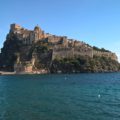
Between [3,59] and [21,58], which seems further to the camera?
[3,59]

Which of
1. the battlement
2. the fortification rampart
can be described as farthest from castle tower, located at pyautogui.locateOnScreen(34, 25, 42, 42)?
the fortification rampart

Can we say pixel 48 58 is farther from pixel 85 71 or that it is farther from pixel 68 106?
pixel 68 106

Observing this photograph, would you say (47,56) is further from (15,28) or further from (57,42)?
(15,28)

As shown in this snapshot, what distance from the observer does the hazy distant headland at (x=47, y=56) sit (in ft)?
433

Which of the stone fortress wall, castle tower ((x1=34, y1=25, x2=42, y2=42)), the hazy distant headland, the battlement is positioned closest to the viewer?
the hazy distant headland

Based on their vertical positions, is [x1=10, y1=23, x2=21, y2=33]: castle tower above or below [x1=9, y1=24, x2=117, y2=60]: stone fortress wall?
above

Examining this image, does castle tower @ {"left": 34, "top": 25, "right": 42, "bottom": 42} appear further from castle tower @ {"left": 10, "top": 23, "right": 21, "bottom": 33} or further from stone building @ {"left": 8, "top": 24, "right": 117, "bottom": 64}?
castle tower @ {"left": 10, "top": 23, "right": 21, "bottom": 33}

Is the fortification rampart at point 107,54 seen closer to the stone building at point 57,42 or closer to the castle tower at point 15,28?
the stone building at point 57,42

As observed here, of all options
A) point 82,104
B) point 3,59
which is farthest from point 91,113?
point 3,59

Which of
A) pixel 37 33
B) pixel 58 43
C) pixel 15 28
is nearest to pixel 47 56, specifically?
pixel 58 43

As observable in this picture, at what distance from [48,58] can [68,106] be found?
106 metres

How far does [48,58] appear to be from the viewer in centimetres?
13575

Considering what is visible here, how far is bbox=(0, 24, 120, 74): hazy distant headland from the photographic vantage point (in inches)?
5192

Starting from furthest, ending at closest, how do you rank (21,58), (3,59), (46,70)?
(3,59)
(21,58)
(46,70)
